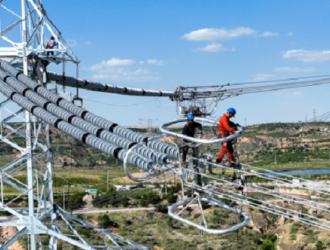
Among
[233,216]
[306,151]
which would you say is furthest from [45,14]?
[306,151]

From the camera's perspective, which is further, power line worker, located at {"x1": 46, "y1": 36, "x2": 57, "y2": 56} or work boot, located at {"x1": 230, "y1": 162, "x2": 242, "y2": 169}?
power line worker, located at {"x1": 46, "y1": 36, "x2": 57, "y2": 56}

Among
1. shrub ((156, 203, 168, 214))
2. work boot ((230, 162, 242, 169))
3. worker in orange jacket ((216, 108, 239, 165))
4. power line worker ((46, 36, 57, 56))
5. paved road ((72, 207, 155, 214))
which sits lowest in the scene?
paved road ((72, 207, 155, 214))

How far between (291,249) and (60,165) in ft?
239

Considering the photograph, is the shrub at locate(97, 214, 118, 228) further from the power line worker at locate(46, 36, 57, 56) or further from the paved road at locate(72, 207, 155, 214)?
the power line worker at locate(46, 36, 57, 56)

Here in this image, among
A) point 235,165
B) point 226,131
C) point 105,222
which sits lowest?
point 105,222

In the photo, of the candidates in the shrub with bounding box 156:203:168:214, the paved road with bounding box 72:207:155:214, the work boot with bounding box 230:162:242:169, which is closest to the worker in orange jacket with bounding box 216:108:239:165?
the work boot with bounding box 230:162:242:169

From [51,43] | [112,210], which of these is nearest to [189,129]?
[51,43]

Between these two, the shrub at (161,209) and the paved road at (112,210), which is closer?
the shrub at (161,209)

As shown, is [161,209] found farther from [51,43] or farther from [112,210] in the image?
[51,43]

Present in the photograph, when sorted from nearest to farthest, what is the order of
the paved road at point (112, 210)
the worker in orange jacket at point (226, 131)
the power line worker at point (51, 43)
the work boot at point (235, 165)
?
1. the work boot at point (235, 165)
2. the worker in orange jacket at point (226, 131)
3. the power line worker at point (51, 43)
4. the paved road at point (112, 210)

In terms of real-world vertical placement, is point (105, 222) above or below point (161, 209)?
below

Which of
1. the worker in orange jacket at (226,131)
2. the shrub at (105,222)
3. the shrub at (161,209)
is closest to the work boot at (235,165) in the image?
the worker in orange jacket at (226,131)

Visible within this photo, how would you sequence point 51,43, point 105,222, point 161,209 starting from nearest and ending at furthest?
point 51,43
point 105,222
point 161,209

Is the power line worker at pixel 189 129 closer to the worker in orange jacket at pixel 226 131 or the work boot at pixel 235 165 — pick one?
the worker in orange jacket at pixel 226 131
